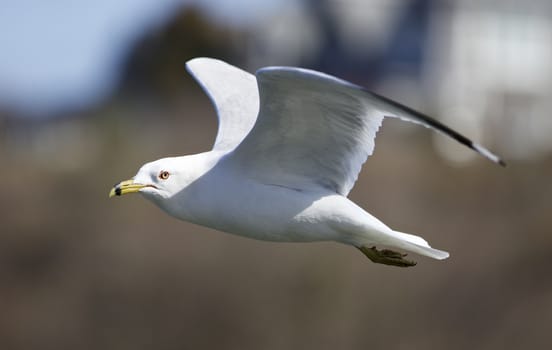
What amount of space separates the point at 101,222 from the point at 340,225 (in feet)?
45.1

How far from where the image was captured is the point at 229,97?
8219mm

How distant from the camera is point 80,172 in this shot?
22281 mm

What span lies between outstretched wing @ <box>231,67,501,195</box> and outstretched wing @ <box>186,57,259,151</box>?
2.13 ft

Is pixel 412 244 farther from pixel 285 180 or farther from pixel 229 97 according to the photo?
pixel 229 97

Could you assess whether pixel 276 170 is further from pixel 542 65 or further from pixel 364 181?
pixel 542 65

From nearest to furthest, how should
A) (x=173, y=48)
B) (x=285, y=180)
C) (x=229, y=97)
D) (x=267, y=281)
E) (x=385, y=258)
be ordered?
(x=285, y=180), (x=385, y=258), (x=229, y=97), (x=267, y=281), (x=173, y=48)

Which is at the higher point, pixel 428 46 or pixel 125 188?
pixel 428 46

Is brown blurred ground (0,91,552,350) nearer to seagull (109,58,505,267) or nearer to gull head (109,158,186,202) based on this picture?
seagull (109,58,505,267)

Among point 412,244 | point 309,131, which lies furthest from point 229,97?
point 412,244

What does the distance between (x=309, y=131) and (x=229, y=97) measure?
4.54ft

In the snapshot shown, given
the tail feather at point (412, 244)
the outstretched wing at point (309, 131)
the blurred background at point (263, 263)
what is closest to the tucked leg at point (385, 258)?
the tail feather at point (412, 244)

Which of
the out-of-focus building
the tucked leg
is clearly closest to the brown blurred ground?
the tucked leg

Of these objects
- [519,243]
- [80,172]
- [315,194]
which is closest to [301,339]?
[519,243]

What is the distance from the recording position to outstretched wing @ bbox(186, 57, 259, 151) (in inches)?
Result: 309
